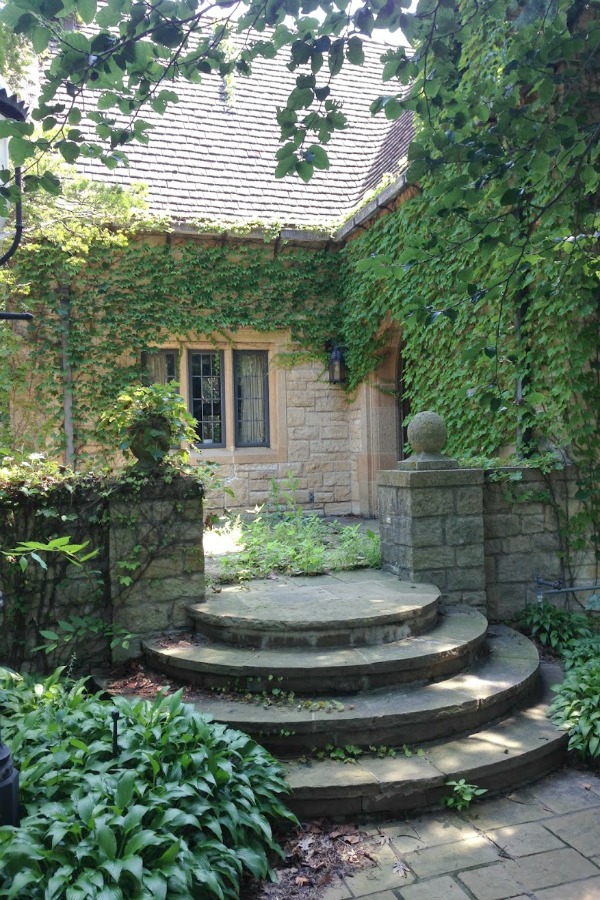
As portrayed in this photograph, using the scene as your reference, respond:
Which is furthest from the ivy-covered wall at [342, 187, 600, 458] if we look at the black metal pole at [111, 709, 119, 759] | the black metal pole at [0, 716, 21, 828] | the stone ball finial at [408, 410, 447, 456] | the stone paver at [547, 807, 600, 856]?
the black metal pole at [0, 716, 21, 828]

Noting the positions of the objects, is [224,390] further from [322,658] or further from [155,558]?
[322,658]

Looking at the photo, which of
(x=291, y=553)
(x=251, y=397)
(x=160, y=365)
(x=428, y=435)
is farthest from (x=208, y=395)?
(x=428, y=435)

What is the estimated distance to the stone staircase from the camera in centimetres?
312

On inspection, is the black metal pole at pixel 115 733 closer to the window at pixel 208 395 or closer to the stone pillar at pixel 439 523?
the stone pillar at pixel 439 523

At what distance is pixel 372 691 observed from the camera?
3.65 meters

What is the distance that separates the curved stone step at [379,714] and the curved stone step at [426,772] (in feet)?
0.32

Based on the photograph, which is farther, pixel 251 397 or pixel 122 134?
pixel 251 397

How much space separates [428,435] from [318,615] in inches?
71.5

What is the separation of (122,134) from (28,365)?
231 inches

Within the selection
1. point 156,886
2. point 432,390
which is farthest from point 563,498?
point 156,886

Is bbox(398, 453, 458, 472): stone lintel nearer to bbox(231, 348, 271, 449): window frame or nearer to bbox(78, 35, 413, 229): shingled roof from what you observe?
bbox(231, 348, 271, 449): window frame

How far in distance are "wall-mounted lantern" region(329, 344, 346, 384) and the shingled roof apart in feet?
5.98

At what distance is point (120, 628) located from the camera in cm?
420

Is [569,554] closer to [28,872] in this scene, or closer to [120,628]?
[120,628]
